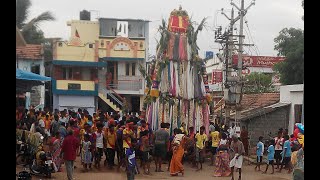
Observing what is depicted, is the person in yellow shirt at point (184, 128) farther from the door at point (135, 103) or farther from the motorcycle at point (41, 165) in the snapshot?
the motorcycle at point (41, 165)

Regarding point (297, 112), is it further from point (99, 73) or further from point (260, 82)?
point (260, 82)

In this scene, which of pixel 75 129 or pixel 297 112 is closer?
pixel 75 129

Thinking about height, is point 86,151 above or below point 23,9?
below

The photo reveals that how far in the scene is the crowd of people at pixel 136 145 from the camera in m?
11.6

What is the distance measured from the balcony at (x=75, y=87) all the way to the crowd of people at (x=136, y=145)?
8.28 ft

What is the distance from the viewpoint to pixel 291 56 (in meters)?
22.9

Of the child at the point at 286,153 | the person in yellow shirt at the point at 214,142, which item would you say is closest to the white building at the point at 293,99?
the child at the point at 286,153

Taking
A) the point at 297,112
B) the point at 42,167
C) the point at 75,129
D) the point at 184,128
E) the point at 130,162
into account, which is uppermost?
the point at 297,112

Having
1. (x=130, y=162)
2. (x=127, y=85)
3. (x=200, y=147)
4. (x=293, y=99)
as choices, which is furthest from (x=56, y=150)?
(x=293, y=99)

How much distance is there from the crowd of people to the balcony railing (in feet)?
11.6

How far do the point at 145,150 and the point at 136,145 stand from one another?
279 millimetres

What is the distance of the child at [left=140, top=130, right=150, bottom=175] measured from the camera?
12.4 metres

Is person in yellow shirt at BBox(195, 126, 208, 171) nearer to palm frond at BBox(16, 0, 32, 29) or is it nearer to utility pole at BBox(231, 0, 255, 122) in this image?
utility pole at BBox(231, 0, 255, 122)
